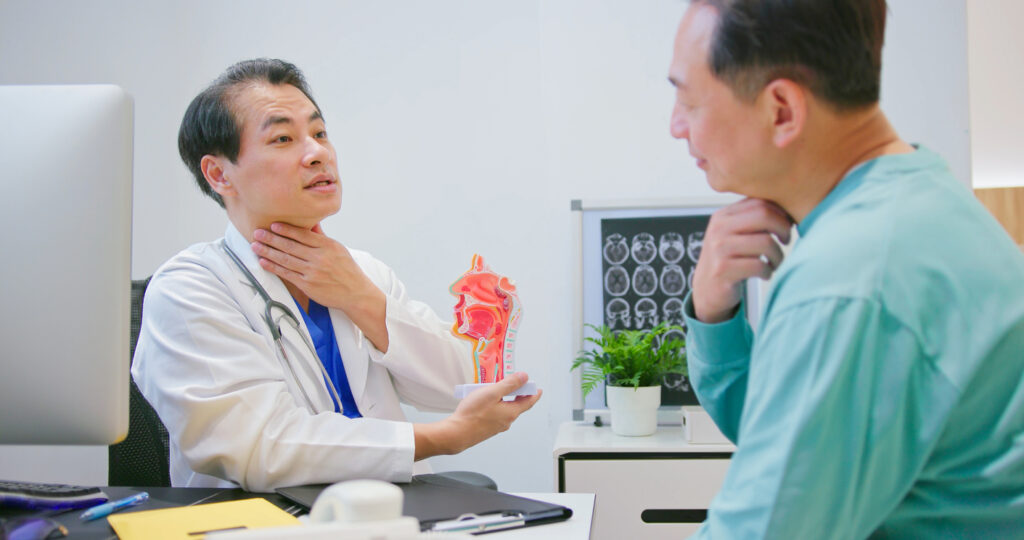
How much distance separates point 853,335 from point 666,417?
197cm

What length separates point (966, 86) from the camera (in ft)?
8.54

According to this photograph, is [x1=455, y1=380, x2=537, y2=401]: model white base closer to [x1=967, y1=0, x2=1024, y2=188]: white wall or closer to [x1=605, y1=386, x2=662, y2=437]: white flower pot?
[x1=605, y1=386, x2=662, y2=437]: white flower pot

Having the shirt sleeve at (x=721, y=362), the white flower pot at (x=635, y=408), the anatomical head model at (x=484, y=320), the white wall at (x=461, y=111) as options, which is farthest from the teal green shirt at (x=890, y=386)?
the white wall at (x=461, y=111)

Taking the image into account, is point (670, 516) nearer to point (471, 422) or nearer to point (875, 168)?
point (471, 422)

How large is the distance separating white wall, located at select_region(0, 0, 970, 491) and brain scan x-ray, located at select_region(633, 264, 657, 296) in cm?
24

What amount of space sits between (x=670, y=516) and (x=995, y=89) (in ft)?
5.95

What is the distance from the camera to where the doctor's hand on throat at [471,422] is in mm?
1425

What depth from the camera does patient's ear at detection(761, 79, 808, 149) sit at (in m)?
0.81

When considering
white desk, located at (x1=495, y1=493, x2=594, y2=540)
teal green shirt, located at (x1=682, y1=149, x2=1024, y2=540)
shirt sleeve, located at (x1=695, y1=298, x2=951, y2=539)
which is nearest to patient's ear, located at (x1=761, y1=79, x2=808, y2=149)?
teal green shirt, located at (x1=682, y1=149, x2=1024, y2=540)

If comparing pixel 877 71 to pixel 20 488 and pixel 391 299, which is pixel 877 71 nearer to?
pixel 391 299

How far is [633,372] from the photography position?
2377 mm

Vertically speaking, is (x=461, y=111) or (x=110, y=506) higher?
(x=461, y=111)

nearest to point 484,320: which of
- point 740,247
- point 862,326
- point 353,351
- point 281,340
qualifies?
point 353,351

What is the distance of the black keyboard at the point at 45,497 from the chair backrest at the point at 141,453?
63cm
